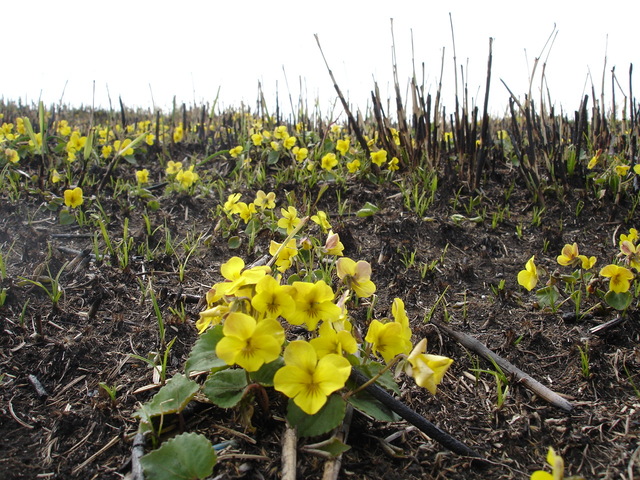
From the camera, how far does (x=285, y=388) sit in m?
1.06

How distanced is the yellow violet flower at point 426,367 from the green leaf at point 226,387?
1.45 ft

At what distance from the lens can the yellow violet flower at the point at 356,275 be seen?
1.33 m

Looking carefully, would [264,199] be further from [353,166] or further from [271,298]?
[271,298]

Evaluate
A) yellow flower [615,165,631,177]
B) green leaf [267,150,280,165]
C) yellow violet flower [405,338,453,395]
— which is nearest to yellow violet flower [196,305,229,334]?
yellow violet flower [405,338,453,395]

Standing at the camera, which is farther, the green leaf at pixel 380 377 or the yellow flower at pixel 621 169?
the yellow flower at pixel 621 169

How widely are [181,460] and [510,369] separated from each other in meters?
1.14

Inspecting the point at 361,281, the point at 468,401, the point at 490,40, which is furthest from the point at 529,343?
the point at 490,40

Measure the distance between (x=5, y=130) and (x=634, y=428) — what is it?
469cm

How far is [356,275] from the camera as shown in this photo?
1343 mm

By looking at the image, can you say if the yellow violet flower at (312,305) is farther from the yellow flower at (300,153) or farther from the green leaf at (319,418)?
the yellow flower at (300,153)

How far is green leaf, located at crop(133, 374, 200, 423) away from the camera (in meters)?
1.22

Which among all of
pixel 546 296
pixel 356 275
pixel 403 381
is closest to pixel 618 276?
pixel 546 296

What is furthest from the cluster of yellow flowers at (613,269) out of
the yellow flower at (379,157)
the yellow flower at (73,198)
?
the yellow flower at (73,198)

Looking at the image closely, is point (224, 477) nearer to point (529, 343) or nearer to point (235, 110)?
point (529, 343)
